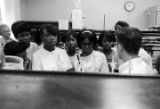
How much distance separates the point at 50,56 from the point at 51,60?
41 millimetres

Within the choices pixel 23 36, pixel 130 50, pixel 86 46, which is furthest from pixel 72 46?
pixel 130 50

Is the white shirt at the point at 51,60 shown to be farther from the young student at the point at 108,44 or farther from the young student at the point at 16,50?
the young student at the point at 108,44

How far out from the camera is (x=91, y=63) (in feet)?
5.91

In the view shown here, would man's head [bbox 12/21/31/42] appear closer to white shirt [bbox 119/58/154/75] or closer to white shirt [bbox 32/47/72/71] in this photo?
white shirt [bbox 32/47/72/71]

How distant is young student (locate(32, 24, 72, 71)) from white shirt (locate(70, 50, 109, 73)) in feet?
0.36

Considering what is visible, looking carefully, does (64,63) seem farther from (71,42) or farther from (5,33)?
(5,33)

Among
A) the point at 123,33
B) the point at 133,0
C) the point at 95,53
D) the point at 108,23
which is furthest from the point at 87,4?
the point at 123,33

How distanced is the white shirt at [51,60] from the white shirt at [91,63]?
0.11 metres

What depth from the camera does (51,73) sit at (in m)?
0.68

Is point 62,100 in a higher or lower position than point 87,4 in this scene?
lower

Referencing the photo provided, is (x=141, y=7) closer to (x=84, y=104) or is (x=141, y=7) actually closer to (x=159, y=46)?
(x=159, y=46)

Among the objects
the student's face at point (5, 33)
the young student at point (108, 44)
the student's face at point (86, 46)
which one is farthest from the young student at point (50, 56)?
the student's face at point (5, 33)

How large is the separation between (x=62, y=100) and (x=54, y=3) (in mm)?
5226

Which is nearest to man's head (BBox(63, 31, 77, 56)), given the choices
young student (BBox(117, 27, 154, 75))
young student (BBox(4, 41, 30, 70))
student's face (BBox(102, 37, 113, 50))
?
student's face (BBox(102, 37, 113, 50))
